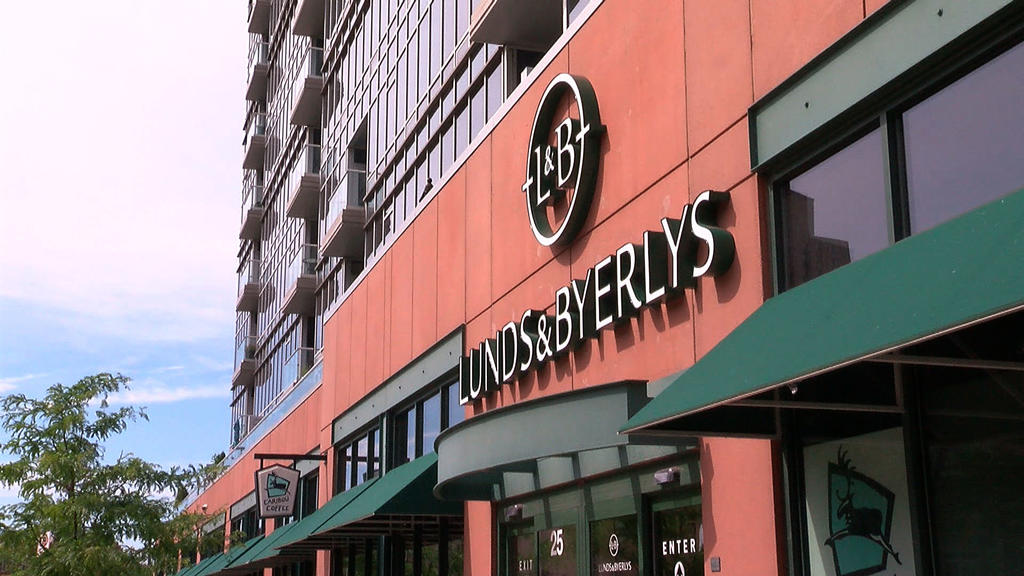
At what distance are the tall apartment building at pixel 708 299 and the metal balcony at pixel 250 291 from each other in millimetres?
29381

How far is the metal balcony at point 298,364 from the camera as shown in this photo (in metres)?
36.5

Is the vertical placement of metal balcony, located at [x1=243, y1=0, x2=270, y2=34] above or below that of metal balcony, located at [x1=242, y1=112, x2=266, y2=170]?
above

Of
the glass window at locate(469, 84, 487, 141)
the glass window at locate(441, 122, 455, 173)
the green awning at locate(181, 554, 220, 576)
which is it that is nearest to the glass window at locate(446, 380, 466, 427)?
the glass window at locate(469, 84, 487, 141)

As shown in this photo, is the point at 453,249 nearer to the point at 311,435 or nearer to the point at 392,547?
the point at 392,547

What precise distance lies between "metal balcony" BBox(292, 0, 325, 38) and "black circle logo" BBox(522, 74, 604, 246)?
25234 millimetres

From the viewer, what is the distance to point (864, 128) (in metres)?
8.51

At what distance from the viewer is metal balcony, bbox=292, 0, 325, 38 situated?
37.8 metres

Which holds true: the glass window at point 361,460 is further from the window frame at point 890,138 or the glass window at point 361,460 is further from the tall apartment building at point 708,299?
the window frame at point 890,138

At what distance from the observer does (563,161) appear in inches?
525

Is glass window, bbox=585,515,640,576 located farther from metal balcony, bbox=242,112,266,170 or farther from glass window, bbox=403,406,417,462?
metal balcony, bbox=242,112,266,170

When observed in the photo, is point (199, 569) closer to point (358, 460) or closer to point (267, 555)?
point (267, 555)

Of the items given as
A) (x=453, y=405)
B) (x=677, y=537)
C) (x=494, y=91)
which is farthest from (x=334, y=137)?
(x=677, y=537)

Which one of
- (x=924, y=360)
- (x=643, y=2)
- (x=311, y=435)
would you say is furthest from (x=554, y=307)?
(x=311, y=435)

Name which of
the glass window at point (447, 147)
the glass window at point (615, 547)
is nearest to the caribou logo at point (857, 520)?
the glass window at point (615, 547)
